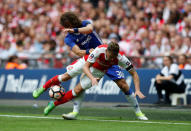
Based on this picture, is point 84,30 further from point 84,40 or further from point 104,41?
point 104,41

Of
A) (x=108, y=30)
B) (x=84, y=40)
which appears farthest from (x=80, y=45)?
(x=108, y=30)

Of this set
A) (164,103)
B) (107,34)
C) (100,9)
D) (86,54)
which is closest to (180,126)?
(86,54)

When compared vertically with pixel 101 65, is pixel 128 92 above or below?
below

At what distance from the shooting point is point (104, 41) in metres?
12.9

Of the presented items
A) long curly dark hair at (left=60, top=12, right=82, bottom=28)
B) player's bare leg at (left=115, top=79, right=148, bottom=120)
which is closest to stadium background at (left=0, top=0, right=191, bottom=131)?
player's bare leg at (left=115, top=79, right=148, bottom=120)

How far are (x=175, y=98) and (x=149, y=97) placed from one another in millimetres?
973

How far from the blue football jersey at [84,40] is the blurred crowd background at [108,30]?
2910 mm

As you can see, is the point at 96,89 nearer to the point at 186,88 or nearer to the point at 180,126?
the point at 186,88

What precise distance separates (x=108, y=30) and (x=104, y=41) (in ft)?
16.1

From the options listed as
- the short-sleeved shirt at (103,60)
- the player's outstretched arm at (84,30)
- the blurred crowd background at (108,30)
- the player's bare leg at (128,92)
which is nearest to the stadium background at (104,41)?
the blurred crowd background at (108,30)

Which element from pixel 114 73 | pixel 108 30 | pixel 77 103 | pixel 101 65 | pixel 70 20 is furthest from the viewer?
pixel 108 30

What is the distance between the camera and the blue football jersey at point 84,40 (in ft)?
33.6

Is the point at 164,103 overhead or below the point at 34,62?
below

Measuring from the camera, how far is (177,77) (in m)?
13.5
